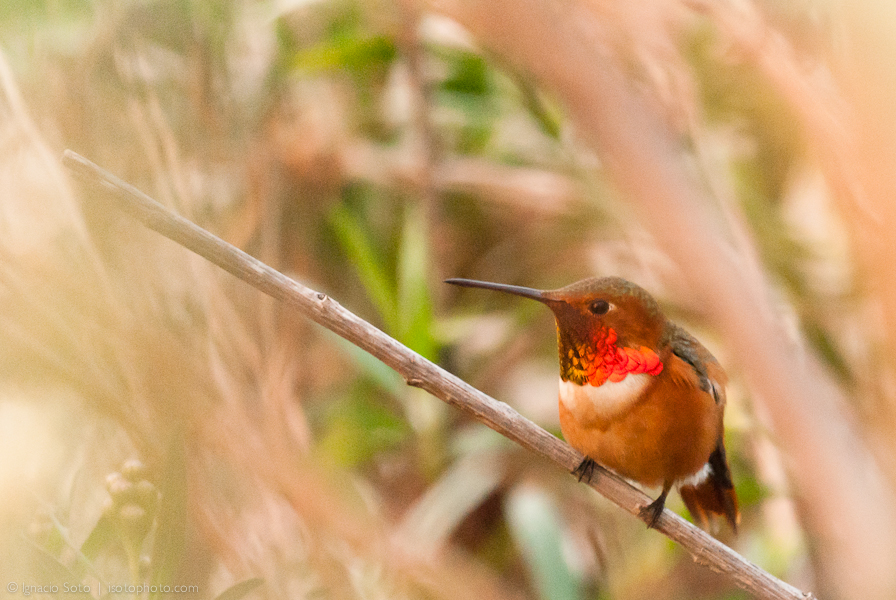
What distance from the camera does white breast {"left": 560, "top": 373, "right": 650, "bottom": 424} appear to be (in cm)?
100

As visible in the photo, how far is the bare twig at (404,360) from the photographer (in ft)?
2.27

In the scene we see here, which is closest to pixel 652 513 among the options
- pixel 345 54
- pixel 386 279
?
pixel 386 279

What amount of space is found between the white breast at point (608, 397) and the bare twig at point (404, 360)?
6cm

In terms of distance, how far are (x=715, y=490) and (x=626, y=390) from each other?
34 centimetres

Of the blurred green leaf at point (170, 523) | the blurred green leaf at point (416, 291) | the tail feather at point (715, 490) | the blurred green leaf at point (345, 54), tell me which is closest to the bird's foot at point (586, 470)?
the tail feather at point (715, 490)

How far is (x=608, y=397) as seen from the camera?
100cm

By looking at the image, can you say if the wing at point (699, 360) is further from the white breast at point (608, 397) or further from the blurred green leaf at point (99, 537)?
the blurred green leaf at point (99, 537)

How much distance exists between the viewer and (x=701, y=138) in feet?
6.48

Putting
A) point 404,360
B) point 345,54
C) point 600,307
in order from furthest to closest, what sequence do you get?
point 345,54, point 600,307, point 404,360

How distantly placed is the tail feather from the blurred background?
430mm

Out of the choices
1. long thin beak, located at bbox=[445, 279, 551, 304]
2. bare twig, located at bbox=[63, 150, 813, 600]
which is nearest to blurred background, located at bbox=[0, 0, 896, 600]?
bare twig, located at bbox=[63, 150, 813, 600]

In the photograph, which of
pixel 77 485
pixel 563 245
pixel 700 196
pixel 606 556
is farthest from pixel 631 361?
pixel 563 245

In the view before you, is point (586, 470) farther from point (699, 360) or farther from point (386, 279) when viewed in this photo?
Answer: point (386, 279)

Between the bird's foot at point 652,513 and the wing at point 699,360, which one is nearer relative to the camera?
the bird's foot at point 652,513
